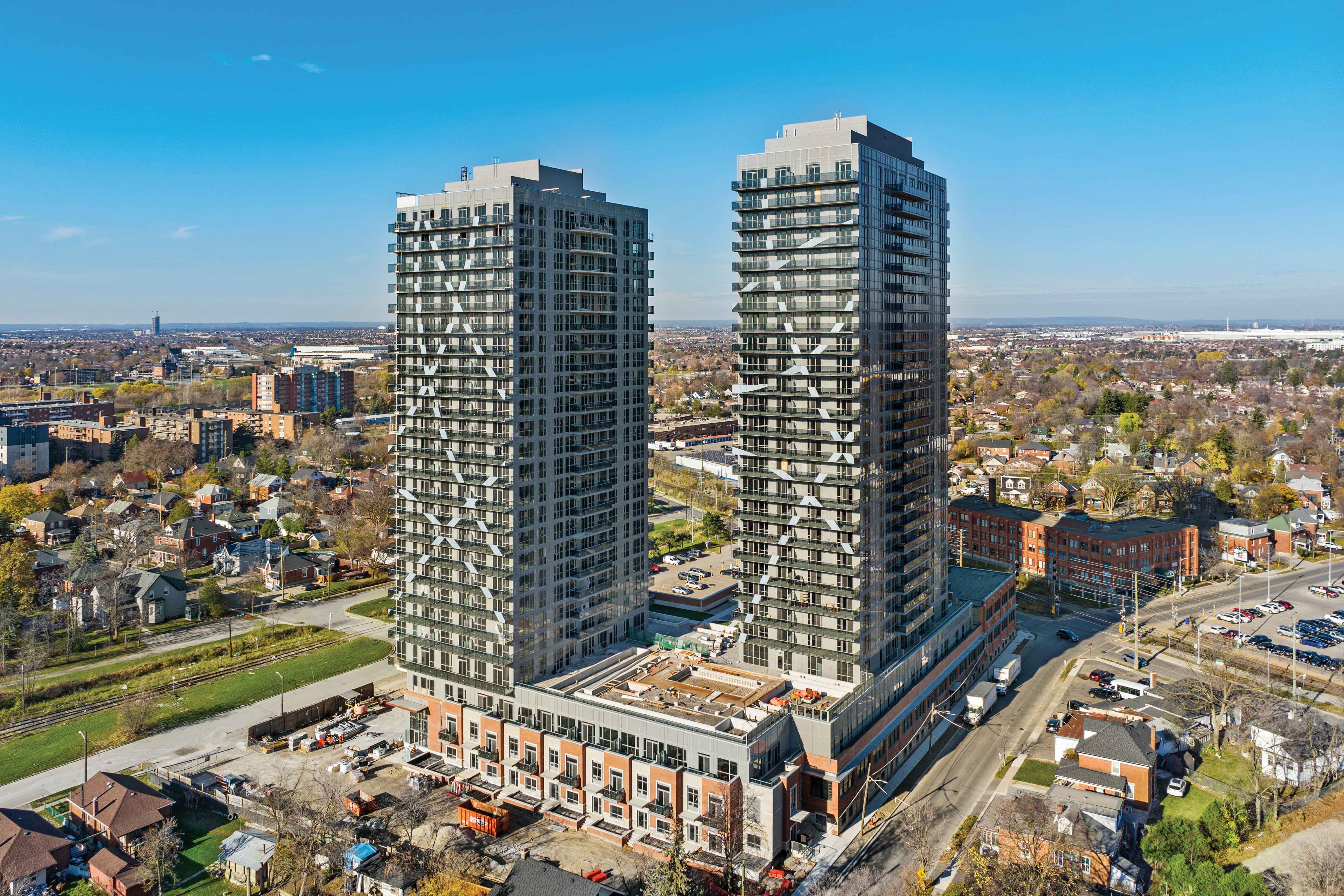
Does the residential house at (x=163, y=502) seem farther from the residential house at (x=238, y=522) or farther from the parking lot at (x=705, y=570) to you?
the parking lot at (x=705, y=570)

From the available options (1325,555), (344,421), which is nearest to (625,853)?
(1325,555)

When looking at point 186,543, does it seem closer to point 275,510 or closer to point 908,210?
point 275,510

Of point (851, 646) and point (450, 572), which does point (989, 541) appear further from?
point (450, 572)

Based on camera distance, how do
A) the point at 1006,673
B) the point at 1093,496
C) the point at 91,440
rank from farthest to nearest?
the point at 91,440 < the point at 1093,496 < the point at 1006,673

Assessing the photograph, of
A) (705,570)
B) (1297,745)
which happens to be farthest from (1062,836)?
(705,570)

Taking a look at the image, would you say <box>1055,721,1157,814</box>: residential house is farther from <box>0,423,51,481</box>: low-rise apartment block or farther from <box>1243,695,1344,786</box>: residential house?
<box>0,423,51,481</box>: low-rise apartment block

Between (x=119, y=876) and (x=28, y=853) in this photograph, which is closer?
(x=119, y=876)

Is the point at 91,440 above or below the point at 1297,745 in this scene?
above

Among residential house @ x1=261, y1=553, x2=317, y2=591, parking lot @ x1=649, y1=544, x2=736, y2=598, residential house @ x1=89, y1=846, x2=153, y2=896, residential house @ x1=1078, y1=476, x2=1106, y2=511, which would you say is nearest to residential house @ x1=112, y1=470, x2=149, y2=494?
residential house @ x1=261, y1=553, x2=317, y2=591
